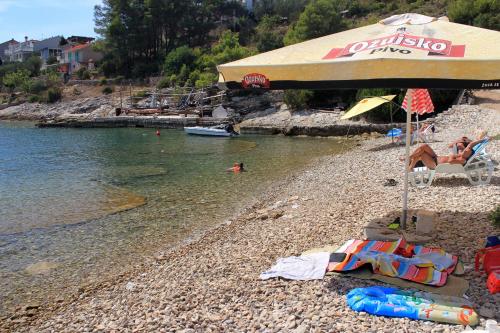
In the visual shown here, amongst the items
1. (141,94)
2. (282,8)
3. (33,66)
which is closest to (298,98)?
(141,94)

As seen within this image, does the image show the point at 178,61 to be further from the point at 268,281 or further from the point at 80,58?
the point at 268,281

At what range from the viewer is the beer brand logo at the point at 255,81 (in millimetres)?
5176

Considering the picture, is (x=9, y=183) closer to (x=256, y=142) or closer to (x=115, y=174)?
(x=115, y=174)

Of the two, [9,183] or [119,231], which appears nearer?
[119,231]

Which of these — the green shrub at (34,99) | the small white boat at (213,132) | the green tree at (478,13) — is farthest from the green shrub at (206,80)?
the green shrub at (34,99)

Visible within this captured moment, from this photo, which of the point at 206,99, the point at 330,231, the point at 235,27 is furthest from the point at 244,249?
the point at 235,27

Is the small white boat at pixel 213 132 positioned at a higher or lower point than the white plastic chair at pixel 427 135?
lower

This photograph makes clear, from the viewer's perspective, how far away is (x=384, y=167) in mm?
14477

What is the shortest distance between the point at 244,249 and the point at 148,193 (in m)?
7.84

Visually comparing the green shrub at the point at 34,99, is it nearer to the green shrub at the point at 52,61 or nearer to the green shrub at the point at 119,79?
the green shrub at the point at 119,79

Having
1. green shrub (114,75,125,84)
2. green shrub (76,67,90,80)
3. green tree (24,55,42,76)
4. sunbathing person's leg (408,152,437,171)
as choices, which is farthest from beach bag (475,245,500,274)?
green tree (24,55,42,76)

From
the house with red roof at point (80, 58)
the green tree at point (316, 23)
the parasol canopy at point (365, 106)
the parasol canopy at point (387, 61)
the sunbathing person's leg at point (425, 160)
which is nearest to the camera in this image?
Result: the parasol canopy at point (387, 61)

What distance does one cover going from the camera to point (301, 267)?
18.4 ft

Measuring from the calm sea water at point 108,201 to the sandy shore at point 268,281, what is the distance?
1082 mm
